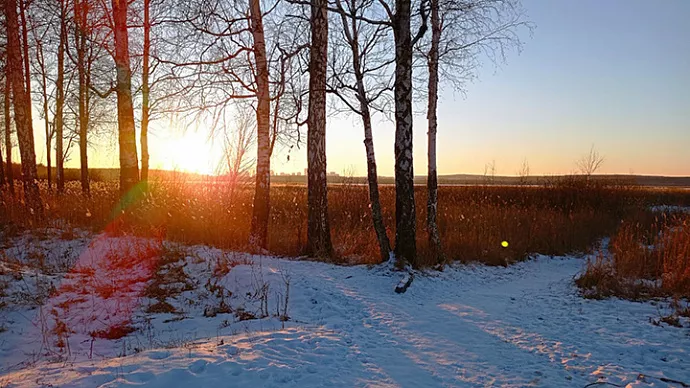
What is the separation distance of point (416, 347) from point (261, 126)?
19.5 feet

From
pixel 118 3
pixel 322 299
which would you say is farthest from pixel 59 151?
pixel 322 299

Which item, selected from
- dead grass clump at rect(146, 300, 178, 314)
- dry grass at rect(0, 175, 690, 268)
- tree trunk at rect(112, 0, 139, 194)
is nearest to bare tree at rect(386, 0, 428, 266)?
dry grass at rect(0, 175, 690, 268)

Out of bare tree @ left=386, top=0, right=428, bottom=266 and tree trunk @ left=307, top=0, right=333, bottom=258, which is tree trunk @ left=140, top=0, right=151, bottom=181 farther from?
bare tree @ left=386, top=0, right=428, bottom=266

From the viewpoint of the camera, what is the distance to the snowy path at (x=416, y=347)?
3.32 metres

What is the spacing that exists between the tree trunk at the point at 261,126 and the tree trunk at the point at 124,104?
3.47 meters

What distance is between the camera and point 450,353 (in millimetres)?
4285

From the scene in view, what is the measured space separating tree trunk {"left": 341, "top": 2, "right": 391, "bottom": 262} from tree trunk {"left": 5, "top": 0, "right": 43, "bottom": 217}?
8305 millimetres

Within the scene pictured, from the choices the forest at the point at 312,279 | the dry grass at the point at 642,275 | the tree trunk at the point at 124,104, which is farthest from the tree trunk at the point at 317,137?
the dry grass at the point at 642,275

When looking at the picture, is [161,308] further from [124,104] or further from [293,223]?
[293,223]

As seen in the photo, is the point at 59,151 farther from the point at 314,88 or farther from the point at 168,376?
the point at 168,376

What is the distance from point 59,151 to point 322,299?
20.8 m

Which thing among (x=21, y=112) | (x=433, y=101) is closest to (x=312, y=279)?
(x=433, y=101)

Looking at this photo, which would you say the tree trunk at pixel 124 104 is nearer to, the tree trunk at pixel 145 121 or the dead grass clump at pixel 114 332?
the tree trunk at pixel 145 121

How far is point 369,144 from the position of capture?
8.10m
